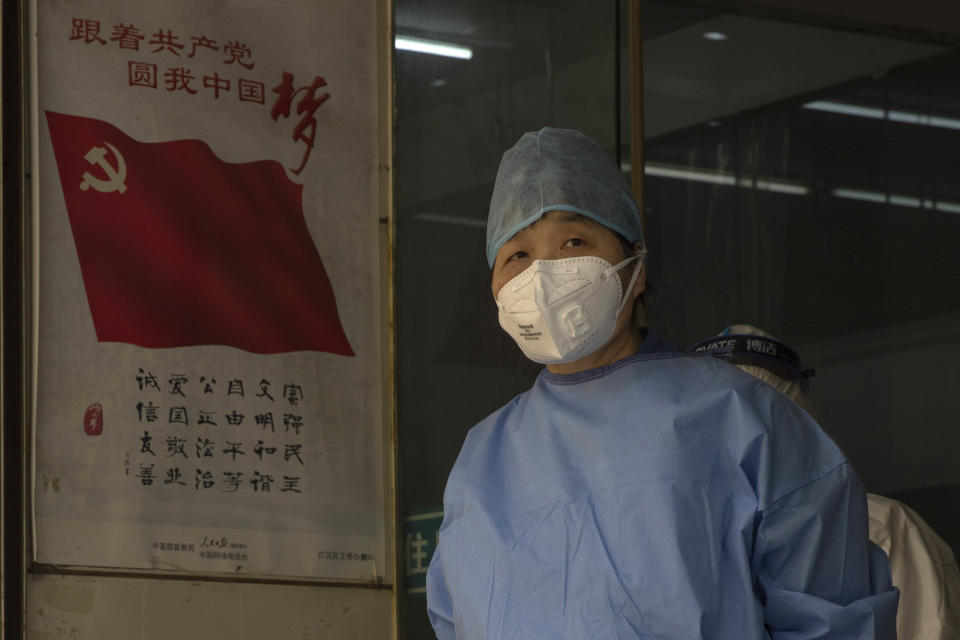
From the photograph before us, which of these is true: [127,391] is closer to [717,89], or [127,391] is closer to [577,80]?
[577,80]

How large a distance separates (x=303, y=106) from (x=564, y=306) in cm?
180

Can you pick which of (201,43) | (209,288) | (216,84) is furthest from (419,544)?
(201,43)

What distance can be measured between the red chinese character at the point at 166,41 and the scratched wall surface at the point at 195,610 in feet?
4.01

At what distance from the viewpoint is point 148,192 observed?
3488 millimetres


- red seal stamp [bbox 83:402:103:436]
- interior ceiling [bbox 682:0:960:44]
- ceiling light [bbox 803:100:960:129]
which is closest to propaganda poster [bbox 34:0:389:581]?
red seal stamp [bbox 83:402:103:436]

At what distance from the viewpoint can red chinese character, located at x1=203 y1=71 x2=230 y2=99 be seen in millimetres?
3592

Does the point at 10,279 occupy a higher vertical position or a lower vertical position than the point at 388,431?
higher

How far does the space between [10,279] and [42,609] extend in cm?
71

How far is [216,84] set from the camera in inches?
142

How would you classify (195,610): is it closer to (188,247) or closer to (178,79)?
(188,247)

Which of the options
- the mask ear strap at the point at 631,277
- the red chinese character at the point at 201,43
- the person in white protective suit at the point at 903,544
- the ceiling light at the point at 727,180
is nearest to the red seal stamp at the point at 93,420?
the red chinese character at the point at 201,43

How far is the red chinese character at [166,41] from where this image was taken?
355cm

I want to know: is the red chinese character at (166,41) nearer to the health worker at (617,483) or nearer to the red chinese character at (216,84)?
the red chinese character at (216,84)

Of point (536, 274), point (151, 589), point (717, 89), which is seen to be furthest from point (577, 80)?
point (536, 274)
